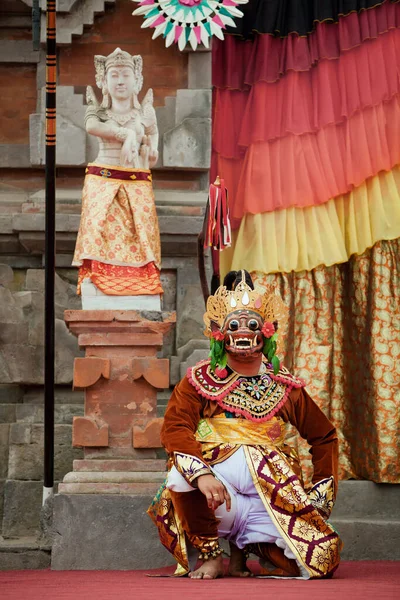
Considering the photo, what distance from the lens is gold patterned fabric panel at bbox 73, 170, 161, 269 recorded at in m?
6.59

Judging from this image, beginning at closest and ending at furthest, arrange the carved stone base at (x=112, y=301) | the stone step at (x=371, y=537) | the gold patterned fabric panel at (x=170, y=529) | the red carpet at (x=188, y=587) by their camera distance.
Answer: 1. the red carpet at (x=188, y=587)
2. the gold patterned fabric panel at (x=170, y=529)
3. the carved stone base at (x=112, y=301)
4. the stone step at (x=371, y=537)

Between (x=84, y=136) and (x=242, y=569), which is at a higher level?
(x=84, y=136)

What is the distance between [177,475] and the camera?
5254 millimetres

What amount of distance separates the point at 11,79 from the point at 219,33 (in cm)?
201

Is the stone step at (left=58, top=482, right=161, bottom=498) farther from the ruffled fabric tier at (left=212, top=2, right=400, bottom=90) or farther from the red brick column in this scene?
the ruffled fabric tier at (left=212, top=2, right=400, bottom=90)

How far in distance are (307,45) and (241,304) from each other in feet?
9.81

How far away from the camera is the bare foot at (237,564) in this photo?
5.43 meters

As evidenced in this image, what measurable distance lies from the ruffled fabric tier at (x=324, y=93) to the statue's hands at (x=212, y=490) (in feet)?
10.9

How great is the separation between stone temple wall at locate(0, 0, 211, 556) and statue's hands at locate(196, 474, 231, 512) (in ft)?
6.90

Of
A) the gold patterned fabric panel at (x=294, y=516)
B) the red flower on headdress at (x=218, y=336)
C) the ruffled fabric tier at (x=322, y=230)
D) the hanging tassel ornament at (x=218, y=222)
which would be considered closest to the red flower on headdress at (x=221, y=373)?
the red flower on headdress at (x=218, y=336)

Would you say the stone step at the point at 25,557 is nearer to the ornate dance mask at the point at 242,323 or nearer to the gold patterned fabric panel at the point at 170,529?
the gold patterned fabric panel at the point at 170,529

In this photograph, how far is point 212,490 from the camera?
5078mm

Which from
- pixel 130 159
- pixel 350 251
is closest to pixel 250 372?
pixel 130 159

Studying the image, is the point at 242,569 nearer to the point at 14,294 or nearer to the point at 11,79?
the point at 14,294
